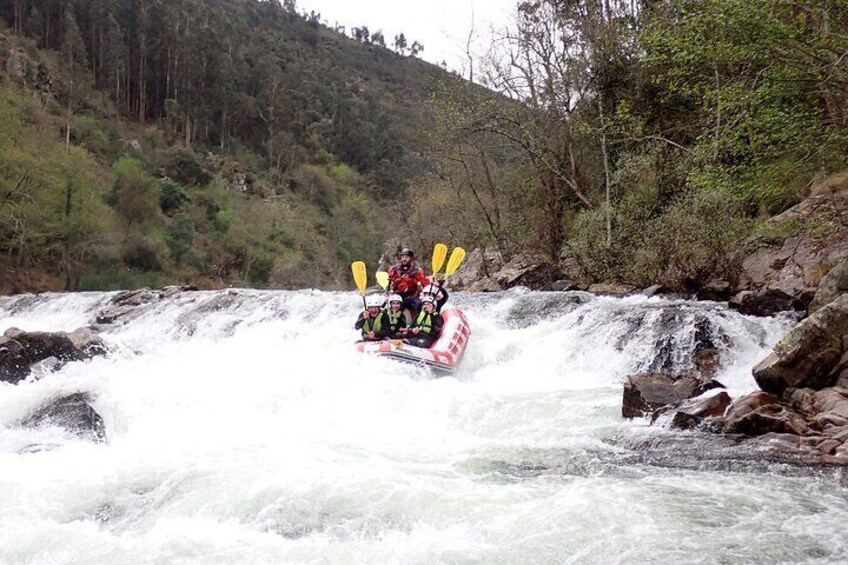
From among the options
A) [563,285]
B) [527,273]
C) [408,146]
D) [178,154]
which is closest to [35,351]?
[563,285]

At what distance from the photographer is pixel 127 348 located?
1028 cm

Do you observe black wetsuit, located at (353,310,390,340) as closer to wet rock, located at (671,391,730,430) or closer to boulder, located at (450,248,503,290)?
wet rock, located at (671,391,730,430)

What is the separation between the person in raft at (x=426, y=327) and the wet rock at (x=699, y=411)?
12.8 feet

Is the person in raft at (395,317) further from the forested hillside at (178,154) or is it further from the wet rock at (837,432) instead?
the forested hillside at (178,154)

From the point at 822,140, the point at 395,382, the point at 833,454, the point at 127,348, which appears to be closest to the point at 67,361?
the point at 127,348

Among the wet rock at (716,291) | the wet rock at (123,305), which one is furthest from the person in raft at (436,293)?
the wet rock at (123,305)

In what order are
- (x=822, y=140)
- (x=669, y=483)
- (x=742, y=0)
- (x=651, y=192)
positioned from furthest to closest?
(x=651, y=192)
(x=822, y=140)
(x=742, y=0)
(x=669, y=483)

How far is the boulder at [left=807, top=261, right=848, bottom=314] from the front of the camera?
7.78 meters

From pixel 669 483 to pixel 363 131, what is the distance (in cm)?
6053

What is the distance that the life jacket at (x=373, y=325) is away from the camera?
9500 millimetres

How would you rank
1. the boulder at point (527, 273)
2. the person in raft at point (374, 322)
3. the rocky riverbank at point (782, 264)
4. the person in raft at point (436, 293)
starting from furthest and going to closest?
the boulder at point (527, 273) < the person in raft at point (436, 293) < the person in raft at point (374, 322) < the rocky riverbank at point (782, 264)

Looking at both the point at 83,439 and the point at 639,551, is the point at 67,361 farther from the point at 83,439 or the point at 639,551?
the point at 639,551

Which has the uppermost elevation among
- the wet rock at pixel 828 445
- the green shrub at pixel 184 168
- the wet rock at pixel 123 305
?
the green shrub at pixel 184 168

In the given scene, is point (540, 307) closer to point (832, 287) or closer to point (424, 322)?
point (424, 322)
